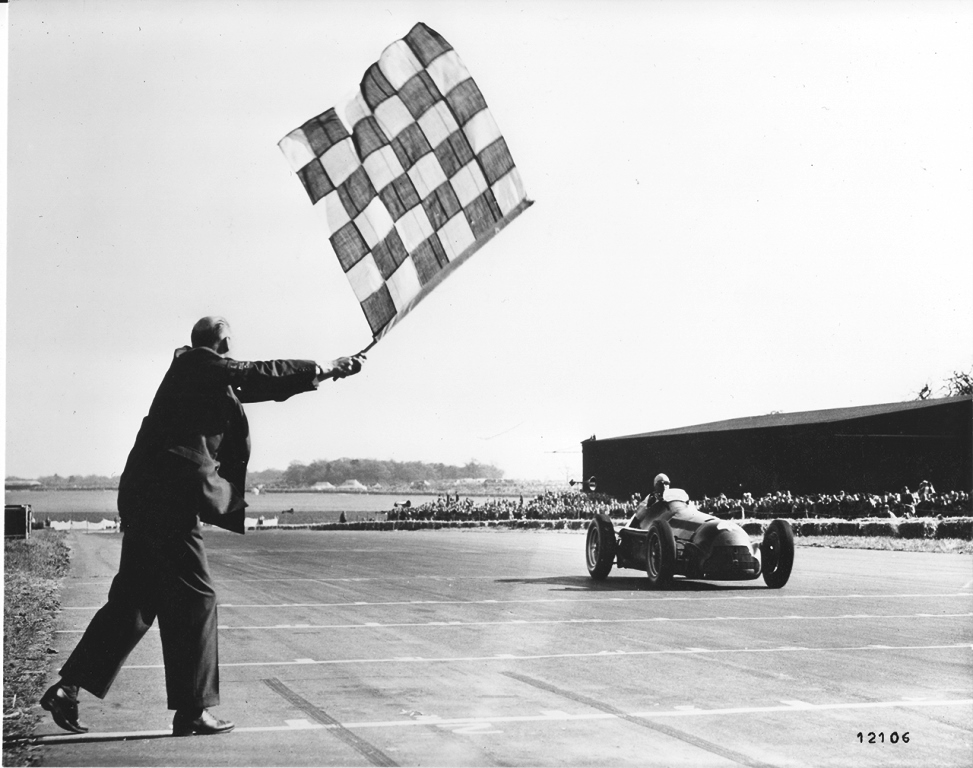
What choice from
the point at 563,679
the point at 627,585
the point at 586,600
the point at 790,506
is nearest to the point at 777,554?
the point at 627,585

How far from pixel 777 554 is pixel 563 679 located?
7208 mm

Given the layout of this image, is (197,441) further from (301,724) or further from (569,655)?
(569,655)

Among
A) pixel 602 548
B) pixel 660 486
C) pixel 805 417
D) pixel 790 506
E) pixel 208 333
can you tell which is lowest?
pixel 602 548

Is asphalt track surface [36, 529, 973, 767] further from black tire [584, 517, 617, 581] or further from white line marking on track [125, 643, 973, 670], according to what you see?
black tire [584, 517, 617, 581]

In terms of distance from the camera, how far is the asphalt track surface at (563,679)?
17.3 ft

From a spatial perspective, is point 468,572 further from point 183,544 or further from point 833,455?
point 833,455

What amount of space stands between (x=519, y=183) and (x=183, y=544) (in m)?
2.27

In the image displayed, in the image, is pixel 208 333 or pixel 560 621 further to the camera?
pixel 560 621

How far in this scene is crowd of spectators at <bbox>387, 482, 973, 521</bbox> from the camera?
32594mm

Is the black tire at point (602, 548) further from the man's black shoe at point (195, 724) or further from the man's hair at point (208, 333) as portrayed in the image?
the man's hair at point (208, 333)

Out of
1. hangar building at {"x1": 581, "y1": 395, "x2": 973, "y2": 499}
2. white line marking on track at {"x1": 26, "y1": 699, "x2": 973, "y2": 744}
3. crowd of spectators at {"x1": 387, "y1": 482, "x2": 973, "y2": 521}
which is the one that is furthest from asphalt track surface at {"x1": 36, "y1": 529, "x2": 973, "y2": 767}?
hangar building at {"x1": 581, "y1": 395, "x2": 973, "y2": 499}

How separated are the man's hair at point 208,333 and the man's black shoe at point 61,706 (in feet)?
5.62

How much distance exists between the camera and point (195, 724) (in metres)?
5.31

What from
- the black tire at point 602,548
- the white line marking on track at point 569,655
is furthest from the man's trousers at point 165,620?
the black tire at point 602,548
